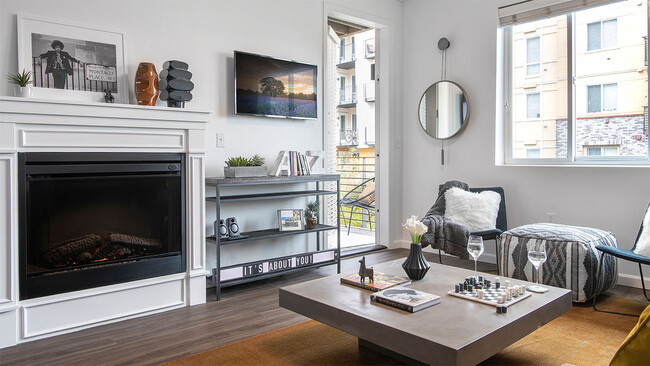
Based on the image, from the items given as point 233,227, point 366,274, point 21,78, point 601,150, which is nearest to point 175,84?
point 21,78

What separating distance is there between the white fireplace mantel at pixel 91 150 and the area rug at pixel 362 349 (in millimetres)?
799

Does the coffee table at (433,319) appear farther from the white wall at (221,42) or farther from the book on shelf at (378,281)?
the white wall at (221,42)

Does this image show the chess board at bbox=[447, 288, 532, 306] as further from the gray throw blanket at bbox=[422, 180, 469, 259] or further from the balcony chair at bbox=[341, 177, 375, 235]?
the balcony chair at bbox=[341, 177, 375, 235]

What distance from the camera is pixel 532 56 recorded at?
4.30m

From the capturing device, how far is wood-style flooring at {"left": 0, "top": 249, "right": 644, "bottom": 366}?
2.32 meters

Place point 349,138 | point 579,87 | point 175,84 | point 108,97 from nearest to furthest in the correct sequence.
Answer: point 108,97
point 175,84
point 579,87
point 349,138

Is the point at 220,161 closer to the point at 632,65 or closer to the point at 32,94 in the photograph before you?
the point at 32,94

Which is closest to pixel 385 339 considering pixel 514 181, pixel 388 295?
pixel 388 295

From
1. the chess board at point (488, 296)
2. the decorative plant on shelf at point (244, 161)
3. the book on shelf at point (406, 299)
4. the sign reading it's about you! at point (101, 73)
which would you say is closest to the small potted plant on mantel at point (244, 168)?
the decorative plant on shelf at point (244, 161)

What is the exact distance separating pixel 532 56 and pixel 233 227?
307cm

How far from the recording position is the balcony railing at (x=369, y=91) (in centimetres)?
630

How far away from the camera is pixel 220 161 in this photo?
3.74 metres

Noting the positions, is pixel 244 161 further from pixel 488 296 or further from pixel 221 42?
pixel 488 296

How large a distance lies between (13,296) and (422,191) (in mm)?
3774
